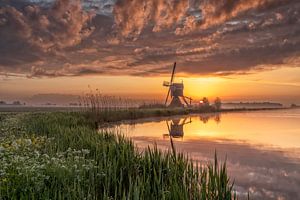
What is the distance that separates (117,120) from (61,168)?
34918 millimetres

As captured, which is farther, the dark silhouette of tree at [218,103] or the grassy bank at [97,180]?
the dark silhouette of tree at [218,103]

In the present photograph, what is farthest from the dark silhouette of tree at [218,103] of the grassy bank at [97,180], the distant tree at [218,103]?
the grassy bank at [97,180]

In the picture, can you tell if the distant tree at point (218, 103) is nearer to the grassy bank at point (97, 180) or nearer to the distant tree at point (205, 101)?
the distant tree at point (205, 101)

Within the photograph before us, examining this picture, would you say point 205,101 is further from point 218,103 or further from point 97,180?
point 97,180

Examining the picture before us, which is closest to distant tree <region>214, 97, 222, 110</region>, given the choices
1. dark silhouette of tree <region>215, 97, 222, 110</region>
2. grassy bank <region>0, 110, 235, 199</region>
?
dark silhouette of tree <region>215, 97, 222, 110</region>

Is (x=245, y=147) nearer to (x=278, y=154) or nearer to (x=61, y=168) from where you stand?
(x=278, y=154)

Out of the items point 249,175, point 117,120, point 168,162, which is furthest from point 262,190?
point 117,120

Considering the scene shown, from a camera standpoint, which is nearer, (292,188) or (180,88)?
(292,188)

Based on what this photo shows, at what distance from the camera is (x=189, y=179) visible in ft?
31.9

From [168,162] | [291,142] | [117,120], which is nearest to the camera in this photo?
[168,162]

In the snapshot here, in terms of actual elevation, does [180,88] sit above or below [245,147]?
above

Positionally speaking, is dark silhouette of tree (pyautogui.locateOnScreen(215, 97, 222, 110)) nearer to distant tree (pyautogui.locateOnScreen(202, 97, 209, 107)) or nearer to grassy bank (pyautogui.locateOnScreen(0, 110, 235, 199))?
distant tree (pyautogui.locateOnScreen(202, 97, 209, 107))

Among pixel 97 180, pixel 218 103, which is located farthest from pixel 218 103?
pixel 97 180

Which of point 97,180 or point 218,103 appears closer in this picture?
point 97,180
